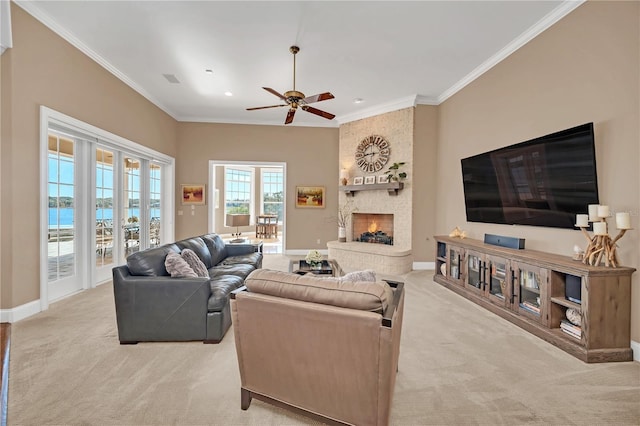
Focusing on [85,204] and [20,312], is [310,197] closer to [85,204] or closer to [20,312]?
[85,204]

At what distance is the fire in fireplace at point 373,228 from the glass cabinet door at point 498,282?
2.67 meters

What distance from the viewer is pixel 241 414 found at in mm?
1782

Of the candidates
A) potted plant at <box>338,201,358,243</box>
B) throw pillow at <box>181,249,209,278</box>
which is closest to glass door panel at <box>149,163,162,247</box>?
throw pillow at <box>181,249,209,278</box>

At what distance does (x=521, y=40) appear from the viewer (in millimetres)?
3613

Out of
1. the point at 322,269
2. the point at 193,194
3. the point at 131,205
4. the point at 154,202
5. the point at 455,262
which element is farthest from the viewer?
the point at 193,194

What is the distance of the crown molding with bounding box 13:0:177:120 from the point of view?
10.0 ft

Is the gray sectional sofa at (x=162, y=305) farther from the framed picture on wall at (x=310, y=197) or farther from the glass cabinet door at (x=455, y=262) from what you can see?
the framed picture on wall at (x=310, y=197)

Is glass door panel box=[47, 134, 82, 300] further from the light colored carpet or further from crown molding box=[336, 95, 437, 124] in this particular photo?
crown molding box=[336, 95, 437, 124]

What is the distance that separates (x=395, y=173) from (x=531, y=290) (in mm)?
3355

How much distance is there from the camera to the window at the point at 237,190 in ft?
36.7

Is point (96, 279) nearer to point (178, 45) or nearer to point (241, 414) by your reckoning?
point (178, 45)

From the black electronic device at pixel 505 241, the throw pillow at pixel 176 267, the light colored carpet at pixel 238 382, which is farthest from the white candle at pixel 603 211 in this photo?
the throw pillow at pixel 176 267

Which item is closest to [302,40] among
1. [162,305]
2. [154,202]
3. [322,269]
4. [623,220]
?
[322,269]

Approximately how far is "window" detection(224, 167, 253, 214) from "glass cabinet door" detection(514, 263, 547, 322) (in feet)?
32.2
